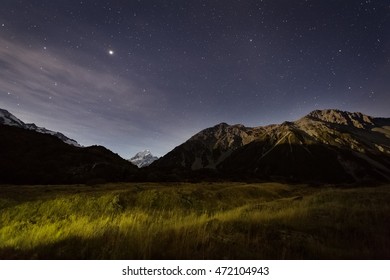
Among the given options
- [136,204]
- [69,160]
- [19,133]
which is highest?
[19,133]

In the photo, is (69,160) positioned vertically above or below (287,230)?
above

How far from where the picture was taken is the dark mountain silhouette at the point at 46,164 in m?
116

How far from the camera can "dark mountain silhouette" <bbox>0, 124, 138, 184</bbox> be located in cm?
11600

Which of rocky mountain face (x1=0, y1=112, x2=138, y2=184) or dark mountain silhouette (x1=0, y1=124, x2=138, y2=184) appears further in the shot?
dark mountain silhouette (x1=0, y1=124, x2=138, y2=184)

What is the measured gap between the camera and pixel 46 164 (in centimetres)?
13275

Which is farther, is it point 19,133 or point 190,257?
point 19,133

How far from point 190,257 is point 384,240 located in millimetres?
4938

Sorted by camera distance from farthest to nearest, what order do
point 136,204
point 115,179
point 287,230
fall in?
point 115,179 → point 136,204 → point 287,230

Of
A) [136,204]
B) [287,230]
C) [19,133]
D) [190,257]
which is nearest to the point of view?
[190,257]

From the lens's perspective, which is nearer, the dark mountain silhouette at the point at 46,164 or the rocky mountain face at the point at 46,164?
the rocky mountain face at the point at 46,164

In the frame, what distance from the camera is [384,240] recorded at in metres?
7.14
